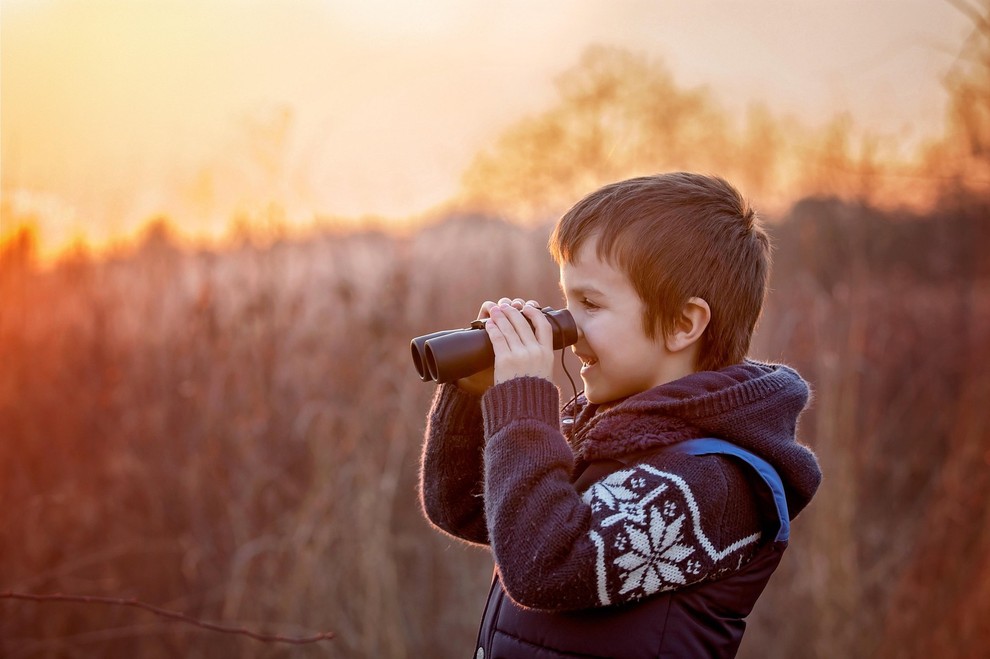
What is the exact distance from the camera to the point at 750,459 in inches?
54.9

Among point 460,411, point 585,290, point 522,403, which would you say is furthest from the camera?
point 460,411

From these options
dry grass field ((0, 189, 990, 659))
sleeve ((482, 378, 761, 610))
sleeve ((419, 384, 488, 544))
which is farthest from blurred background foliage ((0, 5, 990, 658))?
sleeve ((482, 378, 761, 610))

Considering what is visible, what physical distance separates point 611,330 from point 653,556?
37 cm

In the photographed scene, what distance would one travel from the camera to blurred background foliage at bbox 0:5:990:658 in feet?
11.3

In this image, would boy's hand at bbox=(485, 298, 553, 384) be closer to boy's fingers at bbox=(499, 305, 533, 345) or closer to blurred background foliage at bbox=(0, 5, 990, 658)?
boy's fingers at bbox=(499, 305, 533, 345)

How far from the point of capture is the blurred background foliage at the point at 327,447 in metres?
3.45

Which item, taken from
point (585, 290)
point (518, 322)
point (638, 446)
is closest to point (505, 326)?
point (518, 322)

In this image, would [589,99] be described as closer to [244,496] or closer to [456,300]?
[456,300]

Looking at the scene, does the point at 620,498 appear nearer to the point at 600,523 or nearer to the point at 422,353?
the point at 600,523

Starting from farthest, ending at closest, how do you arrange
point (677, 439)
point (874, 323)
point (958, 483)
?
point (874, 323) → point (958, 483) → point (677, 439)

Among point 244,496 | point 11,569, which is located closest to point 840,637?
point 244,496

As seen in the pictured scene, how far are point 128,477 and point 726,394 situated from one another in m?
2.85

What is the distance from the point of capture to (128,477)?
3609mm

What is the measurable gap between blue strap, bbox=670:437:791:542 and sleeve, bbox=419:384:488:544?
1.33 ft
